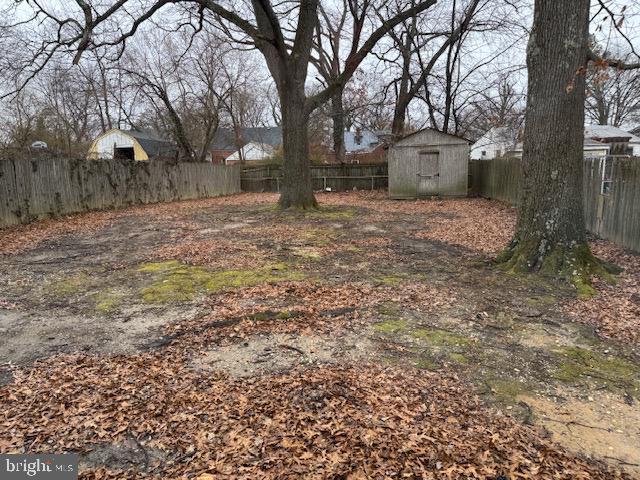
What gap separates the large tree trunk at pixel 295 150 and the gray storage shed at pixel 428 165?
6.29 meters

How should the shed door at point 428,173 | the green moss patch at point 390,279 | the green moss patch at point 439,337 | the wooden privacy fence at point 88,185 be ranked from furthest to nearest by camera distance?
the shed door at point 428,173 → the wooden privacy fence at point 88,185 → the green moss patch at point 390,279 → the green moss patch at point 439,337

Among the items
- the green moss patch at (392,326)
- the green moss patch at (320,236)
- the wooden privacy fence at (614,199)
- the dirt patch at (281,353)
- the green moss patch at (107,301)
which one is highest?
→ the wooden privacy fence at (614,199)

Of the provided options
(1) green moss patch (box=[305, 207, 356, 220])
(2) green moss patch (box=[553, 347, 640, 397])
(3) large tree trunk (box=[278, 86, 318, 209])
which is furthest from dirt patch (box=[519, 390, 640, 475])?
(3) large tree trunk (box=[278, 86, 318, 209])

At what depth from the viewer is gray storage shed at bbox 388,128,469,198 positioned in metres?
17.2

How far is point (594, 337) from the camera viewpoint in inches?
150

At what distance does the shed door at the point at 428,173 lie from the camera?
1747 cm

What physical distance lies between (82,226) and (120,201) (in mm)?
4501

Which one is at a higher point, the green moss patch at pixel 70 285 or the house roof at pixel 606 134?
the house roof at pixel 606 134

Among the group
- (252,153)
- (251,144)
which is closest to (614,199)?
(251,144)

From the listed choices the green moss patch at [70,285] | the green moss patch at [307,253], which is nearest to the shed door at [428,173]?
the green moss patch at [307,253]

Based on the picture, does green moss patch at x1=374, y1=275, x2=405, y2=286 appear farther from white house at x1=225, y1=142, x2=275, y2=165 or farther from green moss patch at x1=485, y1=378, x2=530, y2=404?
white house at x1=225, y1=142, x2=275, y2=165

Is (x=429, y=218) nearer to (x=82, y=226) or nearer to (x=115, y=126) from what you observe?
(x=82, y=226)

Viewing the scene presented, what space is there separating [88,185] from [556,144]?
43.5 ft

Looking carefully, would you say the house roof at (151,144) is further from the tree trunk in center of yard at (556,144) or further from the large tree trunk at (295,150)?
the tree trunk in center of yard at (556,144)
